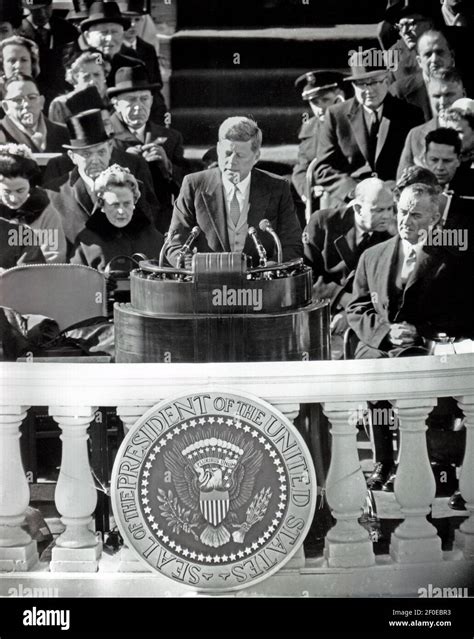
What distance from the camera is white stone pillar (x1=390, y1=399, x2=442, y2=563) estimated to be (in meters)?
4.43

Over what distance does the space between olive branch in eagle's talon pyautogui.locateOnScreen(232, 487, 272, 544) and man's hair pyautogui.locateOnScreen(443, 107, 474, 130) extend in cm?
178

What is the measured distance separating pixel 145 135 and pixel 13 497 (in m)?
1.66

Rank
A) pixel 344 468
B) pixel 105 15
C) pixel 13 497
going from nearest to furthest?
pixel 344 468 → pixel 13 497 → pixel 105 15

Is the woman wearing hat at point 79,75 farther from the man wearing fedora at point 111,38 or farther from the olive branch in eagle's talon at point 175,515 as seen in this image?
the olive branch in eagle's talon at point 175,515

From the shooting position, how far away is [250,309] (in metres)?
4.53

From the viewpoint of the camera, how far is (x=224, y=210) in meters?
4.71

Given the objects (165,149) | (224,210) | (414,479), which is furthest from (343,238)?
(414,479)

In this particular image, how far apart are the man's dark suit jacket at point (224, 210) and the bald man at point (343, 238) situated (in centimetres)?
9

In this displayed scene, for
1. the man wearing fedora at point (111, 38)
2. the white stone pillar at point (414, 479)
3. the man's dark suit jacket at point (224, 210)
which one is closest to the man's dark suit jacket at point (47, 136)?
the man wearing fedora at point (111, 38)

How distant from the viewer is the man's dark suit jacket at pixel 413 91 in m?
4.66

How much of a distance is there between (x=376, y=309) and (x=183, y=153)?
3.56 feet

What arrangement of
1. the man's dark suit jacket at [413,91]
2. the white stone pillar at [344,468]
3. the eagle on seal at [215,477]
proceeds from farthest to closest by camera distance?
1. the man's dark suit jacket at [413,91]
2. the eagle on seal at [215,477]
3. the white stone pillar at [344,468]

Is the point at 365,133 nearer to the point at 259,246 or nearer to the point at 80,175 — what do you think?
the point at 259,246
